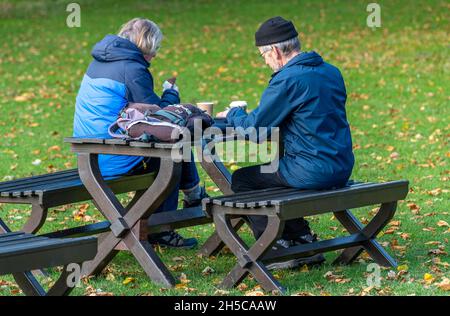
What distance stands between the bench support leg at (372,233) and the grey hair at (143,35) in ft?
5.39

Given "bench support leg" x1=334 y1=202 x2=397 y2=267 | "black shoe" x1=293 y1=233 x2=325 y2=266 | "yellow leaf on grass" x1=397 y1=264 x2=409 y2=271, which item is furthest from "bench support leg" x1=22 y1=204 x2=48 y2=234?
"yellow leaf on grass" x1=397 y1=264 x2=409 y2=271

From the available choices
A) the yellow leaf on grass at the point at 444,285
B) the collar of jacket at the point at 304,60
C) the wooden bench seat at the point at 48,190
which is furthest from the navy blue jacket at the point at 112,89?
the yellow leaf on grass at the point at 444,285

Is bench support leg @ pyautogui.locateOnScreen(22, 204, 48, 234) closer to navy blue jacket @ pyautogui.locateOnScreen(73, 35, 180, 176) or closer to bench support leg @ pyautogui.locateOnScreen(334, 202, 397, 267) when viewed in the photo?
navy blue jacket @ pyautogui.locateOnScreen(73, 35, 180, 176)

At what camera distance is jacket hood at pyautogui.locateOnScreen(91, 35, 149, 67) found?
6.45m

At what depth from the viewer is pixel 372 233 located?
635cm

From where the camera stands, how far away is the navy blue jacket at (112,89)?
254 inches

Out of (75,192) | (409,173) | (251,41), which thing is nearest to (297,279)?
(75,192)

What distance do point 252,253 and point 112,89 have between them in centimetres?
153

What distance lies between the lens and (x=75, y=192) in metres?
6.21

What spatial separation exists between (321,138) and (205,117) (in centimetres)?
74

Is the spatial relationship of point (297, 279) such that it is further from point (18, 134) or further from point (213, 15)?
point (213, 15)

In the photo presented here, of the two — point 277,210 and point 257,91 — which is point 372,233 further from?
point 257,91

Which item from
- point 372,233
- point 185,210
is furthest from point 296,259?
point 185,210

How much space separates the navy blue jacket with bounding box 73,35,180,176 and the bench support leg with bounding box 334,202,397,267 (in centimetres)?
147
